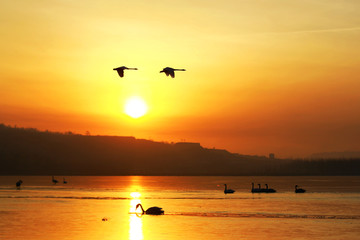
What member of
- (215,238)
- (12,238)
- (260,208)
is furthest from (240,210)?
(12,238)

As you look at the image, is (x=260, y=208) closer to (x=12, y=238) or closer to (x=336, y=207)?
(x=336, y=207)

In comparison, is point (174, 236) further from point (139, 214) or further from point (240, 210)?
point (240, 210)

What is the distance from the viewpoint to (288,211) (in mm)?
67188

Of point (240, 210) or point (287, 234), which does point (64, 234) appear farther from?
point (240, 210)

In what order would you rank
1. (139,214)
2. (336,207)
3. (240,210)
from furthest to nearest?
(336,207) → (240,210) → (139,214)

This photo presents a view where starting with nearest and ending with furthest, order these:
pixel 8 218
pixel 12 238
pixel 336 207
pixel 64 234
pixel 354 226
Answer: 1. pixel 12 238
2. pixel 64 234
3. pixel 354 226
4. pixel 8 218
5. pixel 336 207

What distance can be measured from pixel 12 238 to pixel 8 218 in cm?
1428

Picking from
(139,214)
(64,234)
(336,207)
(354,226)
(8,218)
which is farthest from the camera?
(336,207)

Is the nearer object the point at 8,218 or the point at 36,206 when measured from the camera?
the point at 8,218

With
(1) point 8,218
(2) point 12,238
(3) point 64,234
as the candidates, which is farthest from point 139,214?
(2) point 12,238

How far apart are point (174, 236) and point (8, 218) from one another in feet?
64.7

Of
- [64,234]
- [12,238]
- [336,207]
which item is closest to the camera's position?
[12,238]

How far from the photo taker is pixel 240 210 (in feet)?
224

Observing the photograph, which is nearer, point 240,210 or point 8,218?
point 8,218
